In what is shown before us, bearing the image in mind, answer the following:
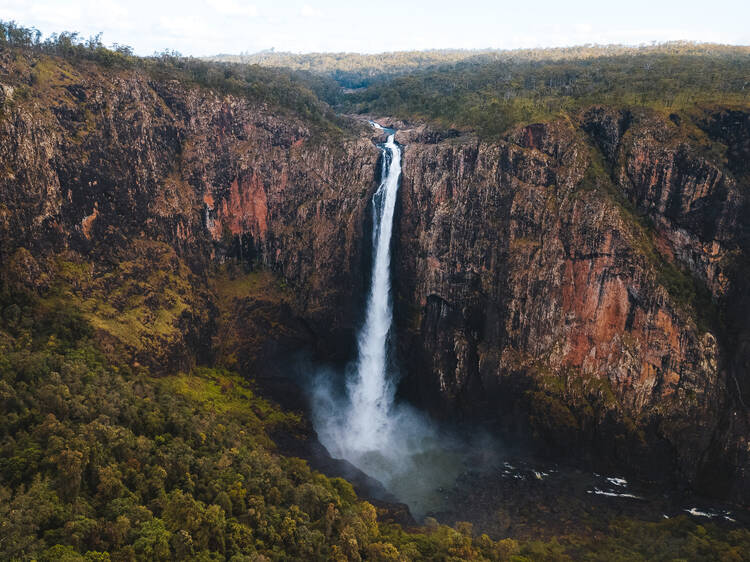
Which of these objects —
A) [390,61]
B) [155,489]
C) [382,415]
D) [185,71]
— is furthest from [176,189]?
[390,61]

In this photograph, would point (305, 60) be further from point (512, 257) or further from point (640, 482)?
point (640, 482)

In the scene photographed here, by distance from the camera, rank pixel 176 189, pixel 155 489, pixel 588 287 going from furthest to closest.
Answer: pixel 176 189
pixel 588 287
pixel 155 489

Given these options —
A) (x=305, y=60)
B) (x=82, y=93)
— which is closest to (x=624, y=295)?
(x=82, y=93)

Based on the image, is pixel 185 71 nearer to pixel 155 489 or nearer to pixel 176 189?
pixel 176 189

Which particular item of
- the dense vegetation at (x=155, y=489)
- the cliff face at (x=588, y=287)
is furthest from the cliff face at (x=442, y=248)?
the dense vegetation at (x=155, y=489)

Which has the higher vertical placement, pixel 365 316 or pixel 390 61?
pixel 390 61

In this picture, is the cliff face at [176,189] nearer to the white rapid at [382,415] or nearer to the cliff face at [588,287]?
the white rapid at [382,415]

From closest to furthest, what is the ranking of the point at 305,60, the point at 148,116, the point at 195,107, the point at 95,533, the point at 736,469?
the point at 95,533
the point at 736,469
the point at 148,116
the point at 195,107
the point at 305,60
